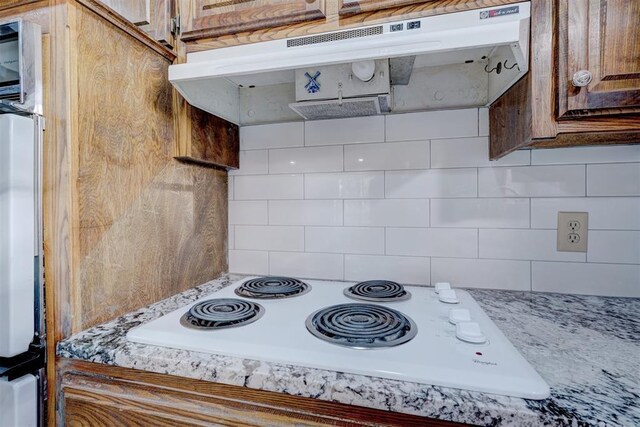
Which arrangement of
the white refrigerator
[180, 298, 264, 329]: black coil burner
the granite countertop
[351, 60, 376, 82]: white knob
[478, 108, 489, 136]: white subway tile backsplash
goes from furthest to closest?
1. [478, 108, 489, 136]: white subway tile backsplash
2. [351, 60, 376, 82]: white knob
3. [180, 298, 264, 329]: black coil burner
4. the white refrigerator
5. the granite countertop

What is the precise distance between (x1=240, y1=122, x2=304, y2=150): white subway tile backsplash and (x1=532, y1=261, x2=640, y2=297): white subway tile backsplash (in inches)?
37.0

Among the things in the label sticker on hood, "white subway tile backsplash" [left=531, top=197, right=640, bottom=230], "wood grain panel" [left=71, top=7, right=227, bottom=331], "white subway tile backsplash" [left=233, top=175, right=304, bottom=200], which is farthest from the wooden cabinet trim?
"white subway tile backsplash" [left=531, top=197, right=640, bottom=230]

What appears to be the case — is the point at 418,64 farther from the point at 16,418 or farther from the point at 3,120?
the point at 16,418

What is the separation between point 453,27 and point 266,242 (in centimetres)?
95

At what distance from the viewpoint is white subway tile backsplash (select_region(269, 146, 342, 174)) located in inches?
49.2

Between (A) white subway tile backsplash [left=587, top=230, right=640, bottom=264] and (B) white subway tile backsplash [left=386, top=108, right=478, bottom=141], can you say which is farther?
(B) white subway tile backsplash [left=386, top=108, right=478, bottom=141]

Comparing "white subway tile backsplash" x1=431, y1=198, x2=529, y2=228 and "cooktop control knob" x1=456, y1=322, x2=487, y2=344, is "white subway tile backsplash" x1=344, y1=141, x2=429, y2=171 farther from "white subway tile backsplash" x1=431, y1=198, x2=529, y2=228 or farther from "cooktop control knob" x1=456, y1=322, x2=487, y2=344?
"cooktop control knob" x1=456, y1=322, x2=487, y2=344

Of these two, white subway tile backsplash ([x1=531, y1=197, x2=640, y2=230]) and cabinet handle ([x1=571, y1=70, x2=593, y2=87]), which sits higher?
cabinet handle ([x1=571, y1=70, x2=593, y2=87])

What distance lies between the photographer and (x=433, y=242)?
1.16m

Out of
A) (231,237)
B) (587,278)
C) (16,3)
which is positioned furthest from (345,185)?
(16,3)

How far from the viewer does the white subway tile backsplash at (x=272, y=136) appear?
Result: 50.6 inches

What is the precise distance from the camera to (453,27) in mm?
740

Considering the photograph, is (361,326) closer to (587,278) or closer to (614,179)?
(587,278)

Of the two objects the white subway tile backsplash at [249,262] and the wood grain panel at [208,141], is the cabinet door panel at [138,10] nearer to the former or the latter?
the wood grain panel at [208,141]
